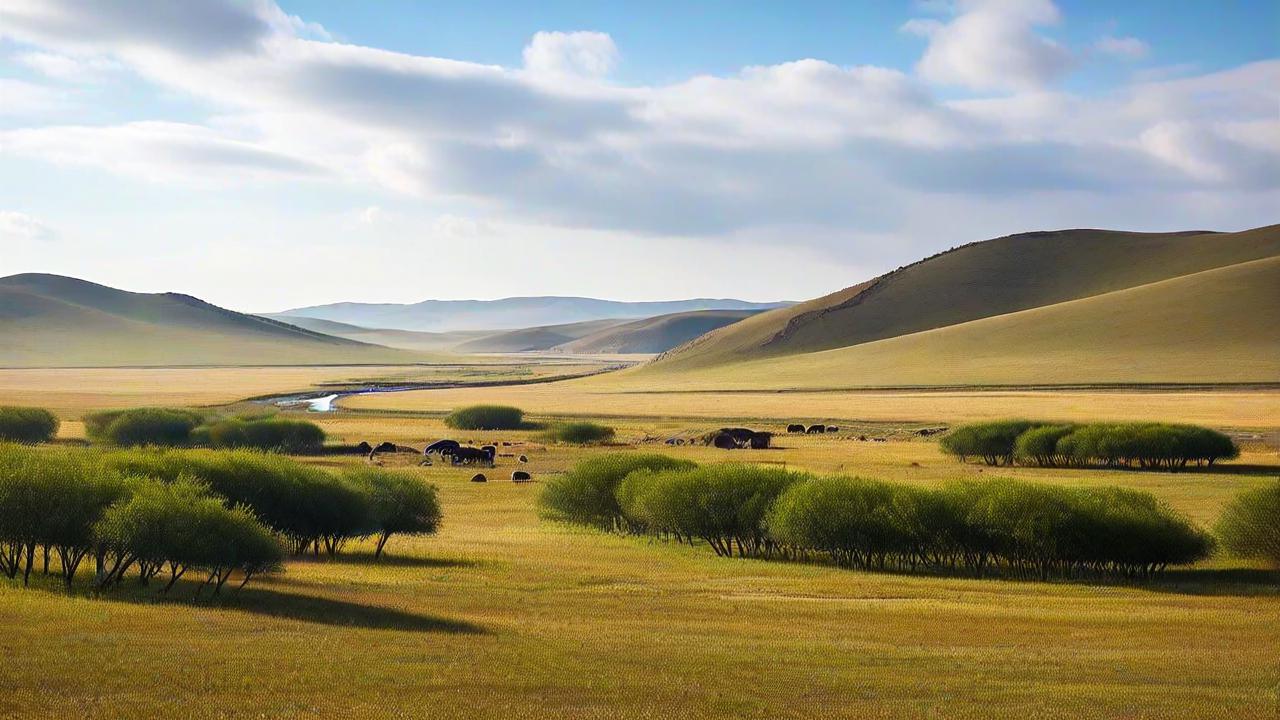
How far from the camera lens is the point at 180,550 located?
1152 inches

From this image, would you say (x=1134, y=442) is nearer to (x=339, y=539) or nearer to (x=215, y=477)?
(x=339, y=539)

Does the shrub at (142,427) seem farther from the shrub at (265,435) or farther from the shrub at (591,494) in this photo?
the shrub at (591,494)

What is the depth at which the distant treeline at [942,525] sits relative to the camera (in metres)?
42.3

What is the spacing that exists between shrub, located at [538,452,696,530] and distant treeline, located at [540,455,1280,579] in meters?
7.27

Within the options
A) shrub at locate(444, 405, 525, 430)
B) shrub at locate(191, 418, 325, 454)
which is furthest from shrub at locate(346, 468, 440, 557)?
shrub at locate(444, 405, 525, 430)

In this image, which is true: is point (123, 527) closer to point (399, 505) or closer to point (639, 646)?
point (639, 646)

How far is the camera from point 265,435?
94.4 meters

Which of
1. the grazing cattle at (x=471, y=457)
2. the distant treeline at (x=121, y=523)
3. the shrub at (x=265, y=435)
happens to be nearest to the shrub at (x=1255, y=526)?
the distant treeline at (x=121, y=523)

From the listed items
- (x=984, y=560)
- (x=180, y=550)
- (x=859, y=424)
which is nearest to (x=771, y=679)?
(x=180, y=550)

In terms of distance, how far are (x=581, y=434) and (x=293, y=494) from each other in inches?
2402

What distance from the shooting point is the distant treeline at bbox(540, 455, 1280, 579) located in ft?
139

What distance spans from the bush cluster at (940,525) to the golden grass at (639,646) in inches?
97.6

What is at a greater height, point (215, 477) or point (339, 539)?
point (215, 477)

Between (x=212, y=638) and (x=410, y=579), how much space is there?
1372 cm
